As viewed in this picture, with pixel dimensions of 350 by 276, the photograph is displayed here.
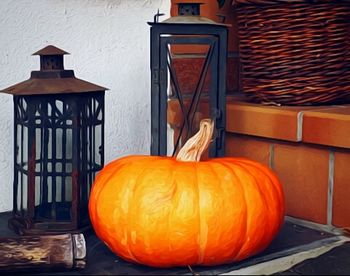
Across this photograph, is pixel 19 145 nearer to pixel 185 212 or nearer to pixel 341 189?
pixel 185 212

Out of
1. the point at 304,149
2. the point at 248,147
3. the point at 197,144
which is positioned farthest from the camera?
the point at 248,147

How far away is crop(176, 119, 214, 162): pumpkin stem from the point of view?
1.18m

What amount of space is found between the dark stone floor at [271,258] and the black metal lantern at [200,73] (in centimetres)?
24

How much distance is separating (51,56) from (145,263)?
1.50 ft

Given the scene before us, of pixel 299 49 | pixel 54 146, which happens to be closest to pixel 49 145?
pixel 54 146

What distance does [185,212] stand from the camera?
108 centimetres

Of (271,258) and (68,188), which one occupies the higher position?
(68,188)

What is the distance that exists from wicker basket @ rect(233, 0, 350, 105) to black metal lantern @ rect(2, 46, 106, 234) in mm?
423

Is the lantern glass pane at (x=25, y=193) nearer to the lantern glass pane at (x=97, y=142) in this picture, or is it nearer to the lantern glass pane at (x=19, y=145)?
the lantern glass pane at (x=19, y=145)

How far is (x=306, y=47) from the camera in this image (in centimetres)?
147

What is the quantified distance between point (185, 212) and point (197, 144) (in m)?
0.15

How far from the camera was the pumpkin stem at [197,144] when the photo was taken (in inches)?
46.5

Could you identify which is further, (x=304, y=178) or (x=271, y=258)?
(x=304, y=178)

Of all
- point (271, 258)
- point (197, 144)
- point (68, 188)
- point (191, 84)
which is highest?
point (191, 84)
